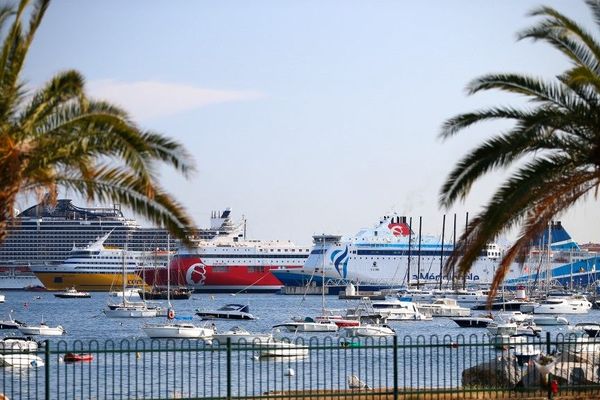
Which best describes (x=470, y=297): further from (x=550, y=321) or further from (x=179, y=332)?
(x=179, y=332)

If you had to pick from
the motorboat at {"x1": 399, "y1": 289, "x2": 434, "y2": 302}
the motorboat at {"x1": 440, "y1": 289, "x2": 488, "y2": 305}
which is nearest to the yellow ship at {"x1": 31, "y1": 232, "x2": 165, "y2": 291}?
the motorboat at {"x1": 399, "y1": 289, "x2": 434, "y2": 302}

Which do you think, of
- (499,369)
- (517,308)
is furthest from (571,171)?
(517,308)

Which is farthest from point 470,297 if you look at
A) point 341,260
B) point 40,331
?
point 40,331

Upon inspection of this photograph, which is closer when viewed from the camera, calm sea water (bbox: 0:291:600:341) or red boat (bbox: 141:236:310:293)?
calm sea water (bbox: 0:291:600:341)

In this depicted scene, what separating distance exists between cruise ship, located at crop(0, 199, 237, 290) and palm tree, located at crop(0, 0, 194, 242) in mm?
112979

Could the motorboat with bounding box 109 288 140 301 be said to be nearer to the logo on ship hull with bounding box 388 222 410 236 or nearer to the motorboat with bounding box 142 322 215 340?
the logo on ship hull with bounding box 388 222 410 236

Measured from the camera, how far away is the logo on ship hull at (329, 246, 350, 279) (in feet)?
365

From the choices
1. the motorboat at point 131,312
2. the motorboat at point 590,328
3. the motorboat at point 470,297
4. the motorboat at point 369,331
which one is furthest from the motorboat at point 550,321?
the motorboat at point 470,297

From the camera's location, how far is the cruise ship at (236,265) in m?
112

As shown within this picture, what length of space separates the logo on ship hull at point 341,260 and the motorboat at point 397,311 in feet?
157

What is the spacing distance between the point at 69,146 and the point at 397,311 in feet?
159

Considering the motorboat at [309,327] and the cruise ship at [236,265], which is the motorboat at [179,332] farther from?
the cruise ship at [236,265]

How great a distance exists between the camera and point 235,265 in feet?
374

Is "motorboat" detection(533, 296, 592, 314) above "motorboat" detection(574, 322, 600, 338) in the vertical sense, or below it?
below
